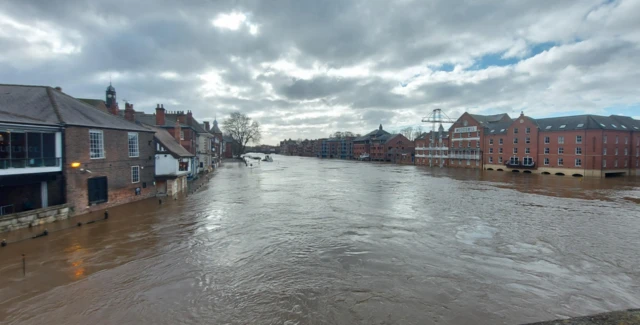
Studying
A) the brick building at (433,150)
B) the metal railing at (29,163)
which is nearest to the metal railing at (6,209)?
the metal railing at (29,163)

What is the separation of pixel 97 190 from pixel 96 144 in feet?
8.84

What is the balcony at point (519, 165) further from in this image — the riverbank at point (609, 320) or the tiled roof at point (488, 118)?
the riverbank at point (609, 320)

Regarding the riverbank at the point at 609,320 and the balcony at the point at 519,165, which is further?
the balcony at the point at 519,165

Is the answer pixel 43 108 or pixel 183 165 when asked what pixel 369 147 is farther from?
pixel 43 108

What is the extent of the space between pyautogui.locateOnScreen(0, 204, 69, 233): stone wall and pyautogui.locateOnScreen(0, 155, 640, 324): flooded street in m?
1.66

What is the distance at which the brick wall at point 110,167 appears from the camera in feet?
51.0

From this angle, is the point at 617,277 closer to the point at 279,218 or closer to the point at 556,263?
the point at 556,263

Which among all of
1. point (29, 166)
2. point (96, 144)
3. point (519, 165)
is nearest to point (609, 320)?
point (29, 166)

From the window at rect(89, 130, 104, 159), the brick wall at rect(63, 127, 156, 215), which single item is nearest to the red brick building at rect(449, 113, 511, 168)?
the brick wall at rect(63, 127, 156, 215)

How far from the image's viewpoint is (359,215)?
1753 centimetres

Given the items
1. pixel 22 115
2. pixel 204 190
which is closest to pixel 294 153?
pixel 204 190

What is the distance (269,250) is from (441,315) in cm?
661

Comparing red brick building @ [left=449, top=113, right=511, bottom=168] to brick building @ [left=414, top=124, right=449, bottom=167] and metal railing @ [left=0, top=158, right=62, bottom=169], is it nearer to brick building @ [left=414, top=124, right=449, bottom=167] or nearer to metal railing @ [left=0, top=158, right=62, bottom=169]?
brick building @ [left=414, top=124, right=449, bottom=167]

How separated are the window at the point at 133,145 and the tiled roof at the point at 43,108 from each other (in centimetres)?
184
